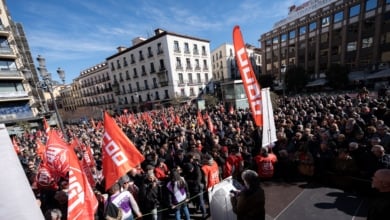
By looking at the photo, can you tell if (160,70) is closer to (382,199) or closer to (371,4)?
(371,4)

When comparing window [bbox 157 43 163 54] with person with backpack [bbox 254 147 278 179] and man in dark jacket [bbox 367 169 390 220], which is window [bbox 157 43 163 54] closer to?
person with backpack [bbox 254 147 278 179]

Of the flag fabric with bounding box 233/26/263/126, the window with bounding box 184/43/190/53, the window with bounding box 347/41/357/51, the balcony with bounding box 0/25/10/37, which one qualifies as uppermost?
the balcony with bounding box 0/25/10/37

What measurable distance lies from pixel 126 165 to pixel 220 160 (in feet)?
8.87

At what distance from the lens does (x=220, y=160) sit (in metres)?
5.21

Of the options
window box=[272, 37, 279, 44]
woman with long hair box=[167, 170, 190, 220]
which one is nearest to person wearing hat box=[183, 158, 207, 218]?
woman with long hair box=[167, 170, 190, 220]

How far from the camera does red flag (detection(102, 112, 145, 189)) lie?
11.4 ft

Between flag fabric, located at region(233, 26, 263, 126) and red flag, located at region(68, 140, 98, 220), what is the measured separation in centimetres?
375

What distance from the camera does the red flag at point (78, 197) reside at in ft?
8.85

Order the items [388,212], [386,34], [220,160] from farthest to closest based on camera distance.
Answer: [386,34]
[220,160]
[388,212]

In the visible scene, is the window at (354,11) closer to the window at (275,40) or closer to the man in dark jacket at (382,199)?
the window at (275,40)

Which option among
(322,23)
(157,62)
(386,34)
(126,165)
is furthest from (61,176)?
(322,23)

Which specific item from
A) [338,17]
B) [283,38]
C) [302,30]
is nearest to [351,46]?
[338,17]

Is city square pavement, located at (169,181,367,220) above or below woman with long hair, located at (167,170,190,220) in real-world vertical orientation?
below

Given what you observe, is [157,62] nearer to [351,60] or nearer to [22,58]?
[22,58]
